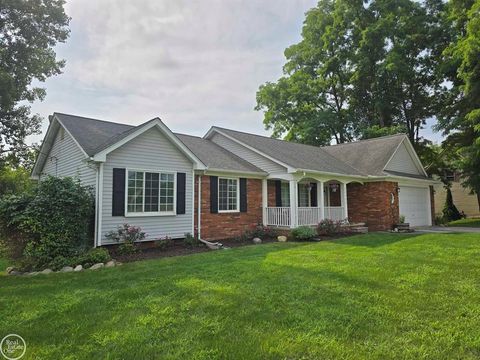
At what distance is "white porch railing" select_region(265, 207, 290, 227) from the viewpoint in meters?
13.5

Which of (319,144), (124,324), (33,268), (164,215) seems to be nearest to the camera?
(124,324)

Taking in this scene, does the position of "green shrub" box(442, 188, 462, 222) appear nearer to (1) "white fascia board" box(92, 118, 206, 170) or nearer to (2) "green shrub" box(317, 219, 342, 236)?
(2) "green shrub" box(317, 219, 342, 236)

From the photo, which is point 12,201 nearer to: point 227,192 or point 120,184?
point 120,184

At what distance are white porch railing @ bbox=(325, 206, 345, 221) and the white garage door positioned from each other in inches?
167

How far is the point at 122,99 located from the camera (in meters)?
14.3

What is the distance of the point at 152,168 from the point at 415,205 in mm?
15976

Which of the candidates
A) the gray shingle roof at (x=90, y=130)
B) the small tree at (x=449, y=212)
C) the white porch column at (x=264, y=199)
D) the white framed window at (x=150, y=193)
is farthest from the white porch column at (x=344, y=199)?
the small tree at (x=449, y=212)

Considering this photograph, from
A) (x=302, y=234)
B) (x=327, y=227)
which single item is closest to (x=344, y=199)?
(x=327, y=227)

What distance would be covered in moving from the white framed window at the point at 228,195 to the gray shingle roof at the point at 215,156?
2.10ft

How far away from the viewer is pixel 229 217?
41.9 ft

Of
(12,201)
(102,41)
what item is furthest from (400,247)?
(102,41)

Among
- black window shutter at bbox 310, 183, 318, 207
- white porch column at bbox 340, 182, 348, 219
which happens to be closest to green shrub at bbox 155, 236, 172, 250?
black window shutter at bbox 310, 183, 318, 207

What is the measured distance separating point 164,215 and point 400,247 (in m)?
7.81

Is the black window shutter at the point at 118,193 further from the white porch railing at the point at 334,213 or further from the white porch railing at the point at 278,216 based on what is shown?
the white porch railing at the point at 334,213
